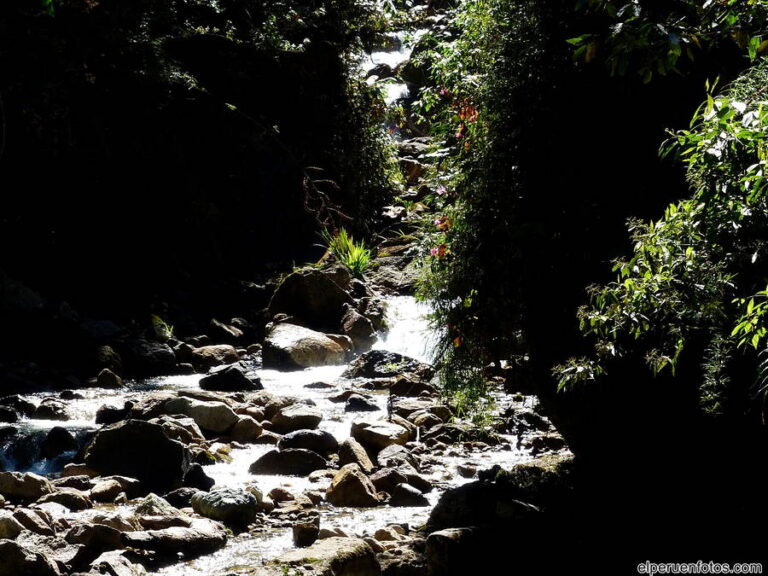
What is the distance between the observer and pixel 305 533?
18.3ft

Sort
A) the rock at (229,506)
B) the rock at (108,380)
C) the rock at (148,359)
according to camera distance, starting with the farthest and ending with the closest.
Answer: the rock at (148,359)
the rock at (108,380)
the rock at (229,506)

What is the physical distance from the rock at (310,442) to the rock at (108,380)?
4097mm

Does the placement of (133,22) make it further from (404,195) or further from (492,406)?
(404,195)

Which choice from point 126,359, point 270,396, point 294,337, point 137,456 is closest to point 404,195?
point 294,337

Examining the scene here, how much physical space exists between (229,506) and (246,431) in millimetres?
2541

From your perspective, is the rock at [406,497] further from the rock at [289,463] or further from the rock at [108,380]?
the rock at [108,380]

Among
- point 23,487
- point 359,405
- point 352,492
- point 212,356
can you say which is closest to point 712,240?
point 352,492

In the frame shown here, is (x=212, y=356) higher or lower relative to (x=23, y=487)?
higher

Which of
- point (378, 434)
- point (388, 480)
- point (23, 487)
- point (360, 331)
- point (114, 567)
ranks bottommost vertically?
point (114, 567)

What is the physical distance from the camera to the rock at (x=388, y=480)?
6844mm

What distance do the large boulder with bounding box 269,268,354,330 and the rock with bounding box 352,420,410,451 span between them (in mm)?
6305

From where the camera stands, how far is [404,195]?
19.8 meters

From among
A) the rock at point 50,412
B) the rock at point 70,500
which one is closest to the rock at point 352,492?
the rock at point 70,500

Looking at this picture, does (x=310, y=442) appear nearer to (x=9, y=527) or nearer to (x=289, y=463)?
(x=289, y=463)
